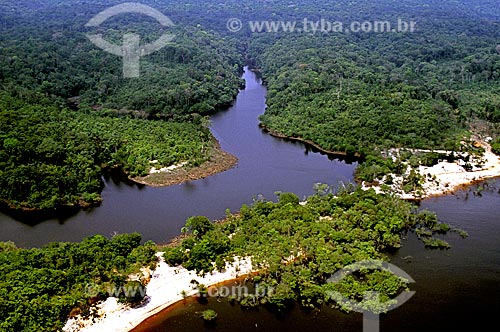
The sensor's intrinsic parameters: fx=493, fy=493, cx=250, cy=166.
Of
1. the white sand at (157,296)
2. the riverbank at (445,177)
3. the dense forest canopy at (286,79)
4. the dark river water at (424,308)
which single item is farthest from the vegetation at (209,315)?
the riverbank at (445,177)

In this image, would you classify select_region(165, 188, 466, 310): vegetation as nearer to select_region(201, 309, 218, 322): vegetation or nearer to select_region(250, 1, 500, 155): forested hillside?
select_region(201, 309, 218, 322): vegetation

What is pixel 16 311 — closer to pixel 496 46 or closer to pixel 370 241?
pixel 370 241

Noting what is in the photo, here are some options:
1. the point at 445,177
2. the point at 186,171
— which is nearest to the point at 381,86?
the point at 445,177

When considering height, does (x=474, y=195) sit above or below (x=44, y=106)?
below

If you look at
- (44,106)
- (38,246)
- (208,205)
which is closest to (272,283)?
(208,205)

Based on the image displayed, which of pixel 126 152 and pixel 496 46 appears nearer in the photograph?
pixel 126 152

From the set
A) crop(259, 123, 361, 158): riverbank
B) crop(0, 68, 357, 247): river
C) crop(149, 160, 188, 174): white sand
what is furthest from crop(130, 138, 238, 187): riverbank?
crop(259, 123, 361, 158): riverbank
